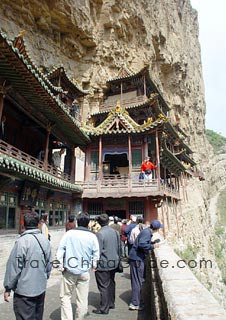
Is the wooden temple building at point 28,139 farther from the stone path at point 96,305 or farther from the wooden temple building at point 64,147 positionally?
the stone path at point 96,305

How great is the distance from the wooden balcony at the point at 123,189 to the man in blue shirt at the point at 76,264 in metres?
10.6

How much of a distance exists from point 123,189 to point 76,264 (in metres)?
11.1

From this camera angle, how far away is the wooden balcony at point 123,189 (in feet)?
47.6

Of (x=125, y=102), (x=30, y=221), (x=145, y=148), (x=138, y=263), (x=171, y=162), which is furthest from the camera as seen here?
(x=125, y=102)

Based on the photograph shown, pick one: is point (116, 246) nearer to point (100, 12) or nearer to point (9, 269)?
point (9, 269)

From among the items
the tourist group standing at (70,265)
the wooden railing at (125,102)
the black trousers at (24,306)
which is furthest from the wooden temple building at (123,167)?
the black trousers at (24,306)

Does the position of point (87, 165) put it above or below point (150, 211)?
above

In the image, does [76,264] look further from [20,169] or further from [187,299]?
[20,169]

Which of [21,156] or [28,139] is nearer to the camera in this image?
[21,156]

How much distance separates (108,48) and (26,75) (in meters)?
21.7

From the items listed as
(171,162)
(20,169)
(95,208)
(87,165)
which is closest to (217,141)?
(171,162)

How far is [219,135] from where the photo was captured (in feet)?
270

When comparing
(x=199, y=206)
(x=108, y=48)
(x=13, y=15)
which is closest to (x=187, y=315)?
(x=13, y=15)

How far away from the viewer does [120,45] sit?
27953mm
